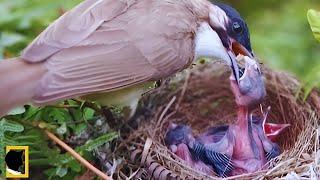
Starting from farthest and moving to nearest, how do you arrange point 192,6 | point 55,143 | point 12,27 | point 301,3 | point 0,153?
point 301,3, point 12,27, point 192,6, point 55,143, point 0,153

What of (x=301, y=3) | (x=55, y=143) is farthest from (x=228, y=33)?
(x=301, y=3)

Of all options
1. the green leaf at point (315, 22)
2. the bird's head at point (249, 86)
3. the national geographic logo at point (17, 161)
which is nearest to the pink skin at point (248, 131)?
the bird's head at point (249, 86)

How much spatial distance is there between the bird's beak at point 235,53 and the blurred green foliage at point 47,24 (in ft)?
0.78

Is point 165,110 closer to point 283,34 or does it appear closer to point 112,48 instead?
point 112,48

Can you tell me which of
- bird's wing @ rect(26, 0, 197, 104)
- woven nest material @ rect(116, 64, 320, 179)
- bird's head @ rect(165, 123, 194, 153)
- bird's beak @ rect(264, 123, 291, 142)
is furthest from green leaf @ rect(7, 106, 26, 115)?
bird's beak @ rect(264, 123, 291, 142)

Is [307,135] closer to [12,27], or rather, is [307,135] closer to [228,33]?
[228,33]

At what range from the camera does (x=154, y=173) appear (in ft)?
9.86

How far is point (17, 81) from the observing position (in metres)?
2.83

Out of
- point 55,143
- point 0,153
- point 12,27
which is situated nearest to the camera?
point 0,153

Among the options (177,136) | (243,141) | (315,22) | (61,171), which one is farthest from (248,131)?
(61,171)

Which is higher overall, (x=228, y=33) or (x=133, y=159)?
(x=228, y=33)

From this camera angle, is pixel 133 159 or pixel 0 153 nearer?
pixel 0 153

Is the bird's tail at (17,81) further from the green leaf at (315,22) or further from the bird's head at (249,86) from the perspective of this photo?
the green leaf at (315,22)

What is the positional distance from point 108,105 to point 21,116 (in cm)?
31
